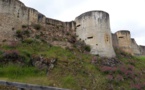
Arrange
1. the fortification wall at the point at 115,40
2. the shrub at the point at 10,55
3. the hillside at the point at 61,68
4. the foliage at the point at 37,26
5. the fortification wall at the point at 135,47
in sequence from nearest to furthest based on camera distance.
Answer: the hillside at the point at 61,68, the shrub at the point at 10,55, the foliage at the point at 37,26, the fortification wall at the point at 115,40, the fortification wall at the point at 135,47

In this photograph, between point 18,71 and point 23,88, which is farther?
point 18,71

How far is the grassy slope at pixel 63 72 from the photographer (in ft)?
48.7

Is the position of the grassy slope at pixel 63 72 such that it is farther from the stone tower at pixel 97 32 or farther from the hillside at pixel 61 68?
the stone tower at pixel 97 32

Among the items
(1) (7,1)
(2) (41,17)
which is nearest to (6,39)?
(1) (7,1)

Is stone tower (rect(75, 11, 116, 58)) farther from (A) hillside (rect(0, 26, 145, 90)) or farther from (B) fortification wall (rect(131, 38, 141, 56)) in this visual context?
(B) fortification wall (rect(131, 38, 141, 56))

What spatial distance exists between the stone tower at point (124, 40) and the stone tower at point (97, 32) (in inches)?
219

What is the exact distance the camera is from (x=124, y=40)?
2859 cm

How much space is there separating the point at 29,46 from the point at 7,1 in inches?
208

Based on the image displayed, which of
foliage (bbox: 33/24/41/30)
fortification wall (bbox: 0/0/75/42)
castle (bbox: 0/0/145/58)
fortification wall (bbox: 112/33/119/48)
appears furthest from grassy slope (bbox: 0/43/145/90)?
fortification wall (bbox: 112/33/119/48)

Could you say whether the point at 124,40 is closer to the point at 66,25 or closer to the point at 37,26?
the point at 66,25

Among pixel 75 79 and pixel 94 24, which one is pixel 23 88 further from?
pixel 94 24

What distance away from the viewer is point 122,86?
16656mm

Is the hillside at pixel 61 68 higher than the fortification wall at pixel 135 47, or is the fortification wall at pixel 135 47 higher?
the fortification wall at pixel 135 47

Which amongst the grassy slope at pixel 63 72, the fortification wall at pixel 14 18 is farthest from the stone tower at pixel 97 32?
the fortification wall at pixel 14 18
